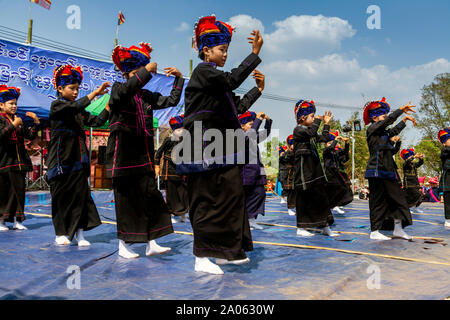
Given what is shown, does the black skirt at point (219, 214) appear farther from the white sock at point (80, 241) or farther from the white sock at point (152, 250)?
the white sock at point (80, 241)

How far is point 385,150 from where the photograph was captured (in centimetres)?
482

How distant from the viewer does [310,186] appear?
16.7 ft

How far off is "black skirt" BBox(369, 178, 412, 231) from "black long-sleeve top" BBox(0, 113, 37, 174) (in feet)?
16.8

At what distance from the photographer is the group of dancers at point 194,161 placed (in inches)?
119

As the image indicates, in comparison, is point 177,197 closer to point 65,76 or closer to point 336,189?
point 336,189

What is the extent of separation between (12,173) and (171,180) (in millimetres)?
2673

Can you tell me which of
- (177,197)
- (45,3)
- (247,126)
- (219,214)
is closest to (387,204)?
(247,126)

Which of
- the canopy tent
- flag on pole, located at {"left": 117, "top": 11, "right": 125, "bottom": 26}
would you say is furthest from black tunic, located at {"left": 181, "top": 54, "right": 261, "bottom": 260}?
flag on pole, located at {"left": 117, "top": 11, "right": 125, "bottom": 26}

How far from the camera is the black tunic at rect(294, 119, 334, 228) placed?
Answer: 16.5ft

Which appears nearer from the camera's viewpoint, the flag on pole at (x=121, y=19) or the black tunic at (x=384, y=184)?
the black tunic at (x=384, y=184)

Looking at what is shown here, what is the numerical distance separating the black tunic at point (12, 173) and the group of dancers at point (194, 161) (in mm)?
15

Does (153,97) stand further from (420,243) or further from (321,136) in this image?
(420,243)

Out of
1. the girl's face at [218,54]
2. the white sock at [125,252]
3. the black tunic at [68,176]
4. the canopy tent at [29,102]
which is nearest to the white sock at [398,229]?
the girl's face at [218,54]
